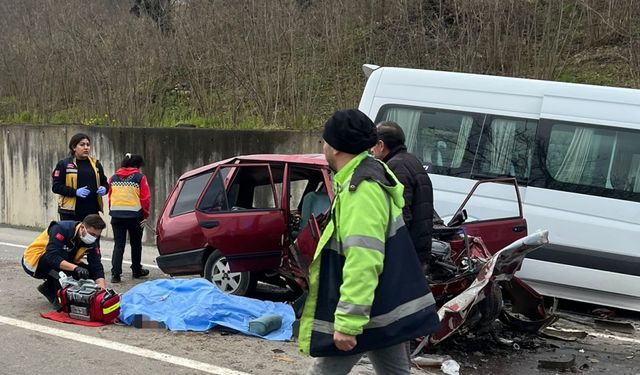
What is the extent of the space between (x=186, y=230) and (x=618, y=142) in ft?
15.5

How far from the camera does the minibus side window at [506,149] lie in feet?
26.7

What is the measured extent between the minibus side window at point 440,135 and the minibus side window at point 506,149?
4.8 inches

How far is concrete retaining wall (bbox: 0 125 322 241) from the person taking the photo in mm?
13930

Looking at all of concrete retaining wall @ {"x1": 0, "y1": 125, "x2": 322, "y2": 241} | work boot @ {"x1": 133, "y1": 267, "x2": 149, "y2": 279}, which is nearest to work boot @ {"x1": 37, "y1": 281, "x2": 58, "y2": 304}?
work boot @ {"x1": 133, "y1": 267, "x2": 149, "y2": 279}

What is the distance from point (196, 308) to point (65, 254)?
147 cm

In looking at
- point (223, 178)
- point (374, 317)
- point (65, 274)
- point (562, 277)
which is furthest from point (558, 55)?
point (374, 317)

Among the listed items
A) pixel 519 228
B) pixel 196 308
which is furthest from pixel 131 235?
pixel 519 228

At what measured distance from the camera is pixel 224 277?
303 inches

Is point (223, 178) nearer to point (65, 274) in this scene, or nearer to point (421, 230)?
point (65, 274)

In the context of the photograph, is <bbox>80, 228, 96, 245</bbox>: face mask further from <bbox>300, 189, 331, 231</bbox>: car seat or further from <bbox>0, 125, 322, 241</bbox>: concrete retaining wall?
<bbox>0, 125, 322, 241</bbox>: concrete retaining wall

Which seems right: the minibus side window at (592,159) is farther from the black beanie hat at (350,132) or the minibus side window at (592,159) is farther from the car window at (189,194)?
the black beanie hat at (350,132)

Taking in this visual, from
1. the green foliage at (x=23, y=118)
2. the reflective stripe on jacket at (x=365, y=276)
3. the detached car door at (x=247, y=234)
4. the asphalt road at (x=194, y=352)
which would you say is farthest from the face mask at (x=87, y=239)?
the green foliage at (x=23, y=118)

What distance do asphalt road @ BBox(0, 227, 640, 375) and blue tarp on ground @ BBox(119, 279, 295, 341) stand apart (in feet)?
0.44

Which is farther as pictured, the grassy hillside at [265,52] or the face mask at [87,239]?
the grassy hillside at [265,52]
